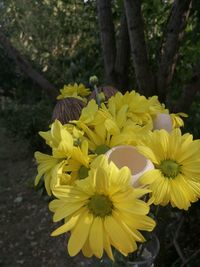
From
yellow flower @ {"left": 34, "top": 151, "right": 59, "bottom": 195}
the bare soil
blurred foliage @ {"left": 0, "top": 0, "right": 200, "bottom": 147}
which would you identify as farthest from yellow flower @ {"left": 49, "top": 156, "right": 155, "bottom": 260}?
blurred foliage @ {"left": 0, "top": 0, "right": 200, "bottom": 147}

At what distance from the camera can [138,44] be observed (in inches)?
76.3

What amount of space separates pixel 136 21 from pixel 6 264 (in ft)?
4.58

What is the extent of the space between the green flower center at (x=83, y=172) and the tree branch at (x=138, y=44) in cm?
130

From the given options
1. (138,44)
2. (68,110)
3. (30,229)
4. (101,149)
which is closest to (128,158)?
(101,149)

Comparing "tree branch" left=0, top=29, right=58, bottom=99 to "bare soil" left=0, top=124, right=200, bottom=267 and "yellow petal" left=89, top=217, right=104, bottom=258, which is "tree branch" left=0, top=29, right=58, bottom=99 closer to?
"bare soil" left=0, top=124, right=200, bottom=267

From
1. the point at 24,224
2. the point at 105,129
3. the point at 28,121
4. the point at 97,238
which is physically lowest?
the point at 24,224

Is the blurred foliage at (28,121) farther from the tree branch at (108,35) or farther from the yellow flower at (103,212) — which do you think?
the yellow flower at (103,212)

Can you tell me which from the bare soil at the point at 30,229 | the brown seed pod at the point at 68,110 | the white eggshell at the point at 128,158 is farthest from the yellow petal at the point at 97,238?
the bare soil at the point at 30,229

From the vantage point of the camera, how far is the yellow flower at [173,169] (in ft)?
2.09

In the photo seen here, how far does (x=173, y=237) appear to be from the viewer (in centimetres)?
149

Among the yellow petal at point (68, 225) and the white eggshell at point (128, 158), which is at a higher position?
the white eggshell at point (128, 158)

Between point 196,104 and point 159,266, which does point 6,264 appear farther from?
point 196,104

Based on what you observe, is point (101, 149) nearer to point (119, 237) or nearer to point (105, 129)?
point (105, 129)

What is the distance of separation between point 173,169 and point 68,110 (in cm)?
24
